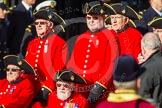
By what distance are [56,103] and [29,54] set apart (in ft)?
4.97

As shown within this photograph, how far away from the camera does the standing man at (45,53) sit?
12062 millimetres

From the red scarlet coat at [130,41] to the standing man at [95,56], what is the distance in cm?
17

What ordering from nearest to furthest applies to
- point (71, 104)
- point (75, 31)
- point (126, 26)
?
1. point (71, 104)
2. point (126, 26)
3. point (75, 31)

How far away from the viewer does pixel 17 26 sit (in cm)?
1461

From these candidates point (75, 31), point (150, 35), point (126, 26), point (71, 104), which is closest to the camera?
point (150, 35)

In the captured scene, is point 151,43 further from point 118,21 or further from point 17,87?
point 17,87

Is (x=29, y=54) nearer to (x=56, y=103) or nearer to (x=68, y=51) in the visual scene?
(x=68, y=51)

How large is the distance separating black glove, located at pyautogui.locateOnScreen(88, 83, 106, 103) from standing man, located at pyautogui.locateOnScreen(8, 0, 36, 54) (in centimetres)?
359

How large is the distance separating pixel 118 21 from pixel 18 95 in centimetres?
189

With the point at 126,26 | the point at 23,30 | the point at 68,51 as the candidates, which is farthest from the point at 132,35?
the point at 23,30

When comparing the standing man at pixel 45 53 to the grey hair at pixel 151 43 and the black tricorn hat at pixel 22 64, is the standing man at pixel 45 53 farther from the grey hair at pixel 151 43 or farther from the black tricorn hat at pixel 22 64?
the grey hair at pixel 151 43

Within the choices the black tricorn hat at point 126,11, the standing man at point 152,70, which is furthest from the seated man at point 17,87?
the standing man at point 152,70

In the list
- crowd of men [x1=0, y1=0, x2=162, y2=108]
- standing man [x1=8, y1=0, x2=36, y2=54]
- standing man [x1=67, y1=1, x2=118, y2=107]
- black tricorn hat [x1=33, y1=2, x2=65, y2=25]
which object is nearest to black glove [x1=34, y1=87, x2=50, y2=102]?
crowd of men [x1=0, y1=0, x2=162, y2=108]

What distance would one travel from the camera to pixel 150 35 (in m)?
9.91
